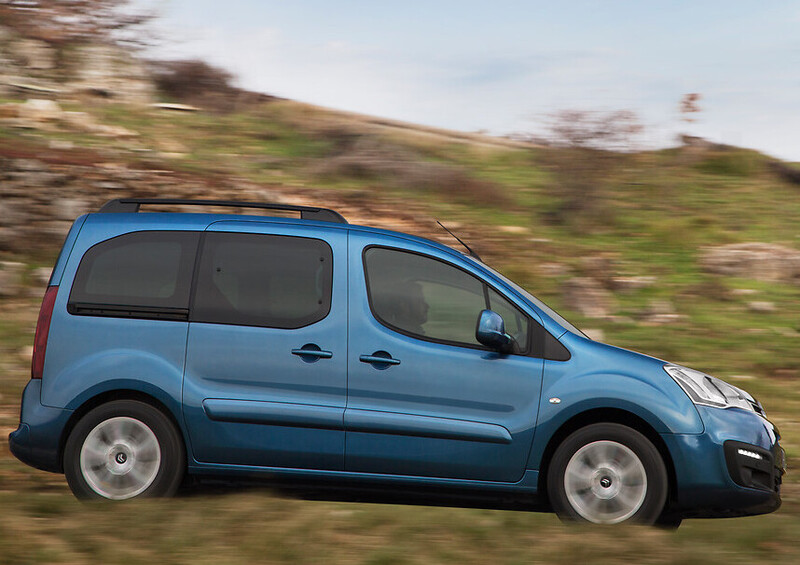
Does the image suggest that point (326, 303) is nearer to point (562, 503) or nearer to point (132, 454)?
point (132, 454)

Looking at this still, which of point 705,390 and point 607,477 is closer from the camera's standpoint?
point 607,477

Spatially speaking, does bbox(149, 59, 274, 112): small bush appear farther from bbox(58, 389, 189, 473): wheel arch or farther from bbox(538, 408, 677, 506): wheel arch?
bbox(538, 408, 677, 506): wheel arch

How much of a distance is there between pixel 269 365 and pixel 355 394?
49cm

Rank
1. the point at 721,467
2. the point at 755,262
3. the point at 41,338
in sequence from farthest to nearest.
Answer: the point at 755,262, the point at 41,338, the point at 721,467

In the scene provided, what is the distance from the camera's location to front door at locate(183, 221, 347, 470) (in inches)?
189

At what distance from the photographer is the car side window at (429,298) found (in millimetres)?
4906

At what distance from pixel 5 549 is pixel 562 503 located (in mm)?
2695

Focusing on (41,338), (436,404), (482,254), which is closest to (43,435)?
(41,338)

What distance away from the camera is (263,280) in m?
4.98

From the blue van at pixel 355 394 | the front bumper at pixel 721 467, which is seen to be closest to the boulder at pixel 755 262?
the blue van at pixel 355 394

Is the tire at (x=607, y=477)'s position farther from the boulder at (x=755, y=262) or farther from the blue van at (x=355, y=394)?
the boulder at (x=755, y=262)

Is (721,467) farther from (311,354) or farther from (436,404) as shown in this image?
(311,354)

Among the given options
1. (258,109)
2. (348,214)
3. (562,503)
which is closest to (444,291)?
(562,503)

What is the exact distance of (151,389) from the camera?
4.85 metres
